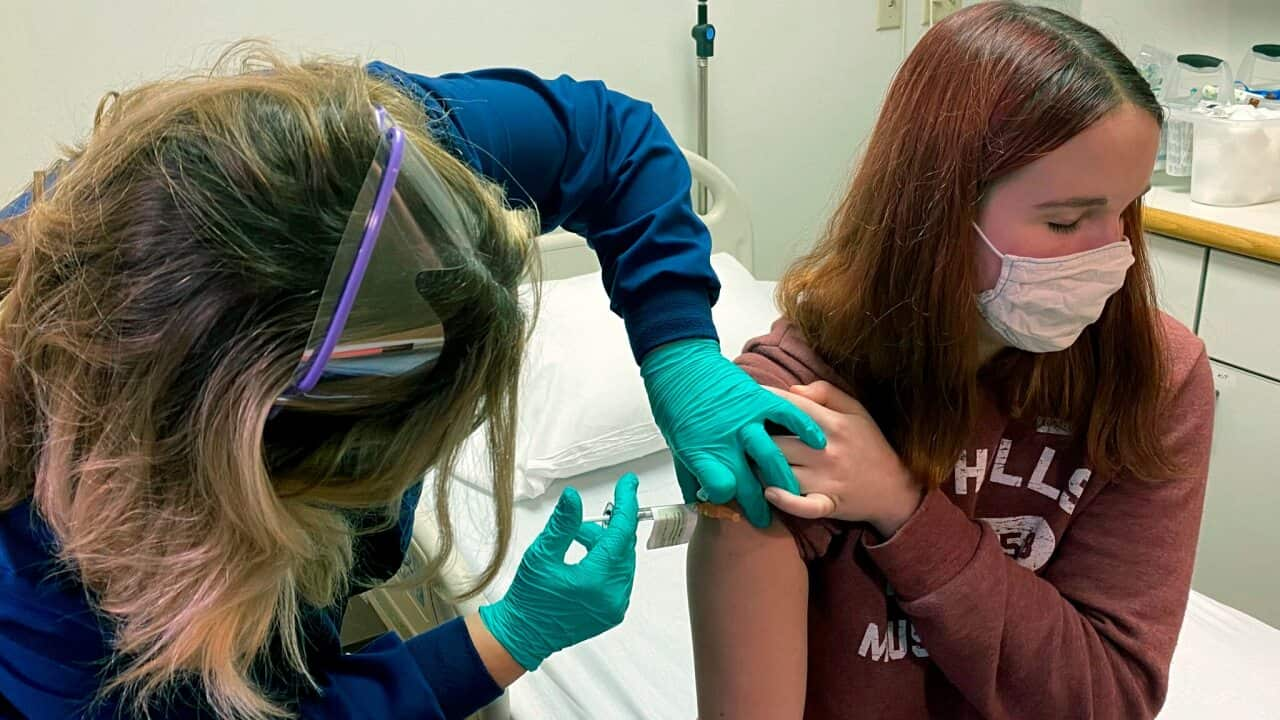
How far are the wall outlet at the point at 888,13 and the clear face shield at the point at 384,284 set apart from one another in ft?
7.35

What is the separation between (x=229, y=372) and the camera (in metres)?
0.65

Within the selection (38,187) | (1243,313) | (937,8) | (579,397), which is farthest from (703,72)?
(38,187)

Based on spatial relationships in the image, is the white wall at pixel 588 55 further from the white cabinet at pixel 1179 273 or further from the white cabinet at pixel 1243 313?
the white cabinet at pixel 1243 313

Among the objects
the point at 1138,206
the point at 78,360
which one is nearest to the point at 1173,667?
the point at 1138,206

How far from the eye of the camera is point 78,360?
2.17ft

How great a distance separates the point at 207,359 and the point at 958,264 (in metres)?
0.65

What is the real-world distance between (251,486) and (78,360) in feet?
0.46

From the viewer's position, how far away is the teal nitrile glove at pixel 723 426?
3.12 feet

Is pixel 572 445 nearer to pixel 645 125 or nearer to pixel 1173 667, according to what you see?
pixel 645 125

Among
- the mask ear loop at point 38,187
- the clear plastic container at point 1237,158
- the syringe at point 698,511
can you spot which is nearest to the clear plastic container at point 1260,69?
the clear plastic container at point 1237,158

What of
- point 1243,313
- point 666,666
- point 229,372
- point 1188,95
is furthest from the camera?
point 1188,95

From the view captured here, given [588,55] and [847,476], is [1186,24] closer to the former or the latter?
[588,55]

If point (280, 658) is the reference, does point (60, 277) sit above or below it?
above

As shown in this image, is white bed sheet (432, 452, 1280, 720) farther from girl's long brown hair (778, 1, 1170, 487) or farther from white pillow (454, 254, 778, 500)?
girl's long brown hair (778, 1, 1170, 487)
